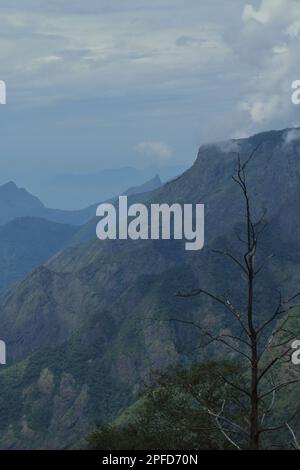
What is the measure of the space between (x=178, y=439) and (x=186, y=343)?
434 ft

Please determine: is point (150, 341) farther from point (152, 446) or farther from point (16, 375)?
point (152, 446)

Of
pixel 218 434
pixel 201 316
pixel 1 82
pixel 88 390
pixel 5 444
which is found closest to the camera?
pixel 1 82

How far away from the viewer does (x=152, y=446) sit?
53750 millimetres

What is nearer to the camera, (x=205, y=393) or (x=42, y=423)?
(x=205, y=393)

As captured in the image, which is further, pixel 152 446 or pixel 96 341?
pixel 96 341

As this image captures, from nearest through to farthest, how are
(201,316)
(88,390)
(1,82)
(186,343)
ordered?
(1,82)
(88,390)
(186,343)
(201,316)

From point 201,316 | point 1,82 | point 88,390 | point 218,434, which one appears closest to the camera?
point 1,82

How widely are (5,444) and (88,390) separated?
79.3ft

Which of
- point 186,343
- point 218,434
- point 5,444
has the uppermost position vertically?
point 186,343

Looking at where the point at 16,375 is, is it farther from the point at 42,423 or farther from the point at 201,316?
the point at 201,316

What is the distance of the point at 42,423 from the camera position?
169500 millimetres
